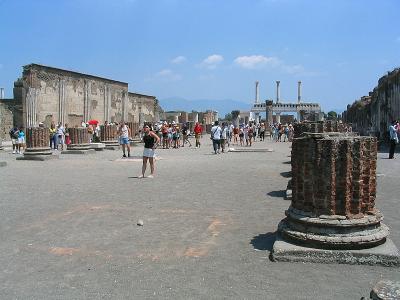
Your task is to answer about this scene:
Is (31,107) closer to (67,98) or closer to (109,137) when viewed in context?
(67,98)

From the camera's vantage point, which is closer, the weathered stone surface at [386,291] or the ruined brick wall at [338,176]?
the weathered stone surface at [386,291]

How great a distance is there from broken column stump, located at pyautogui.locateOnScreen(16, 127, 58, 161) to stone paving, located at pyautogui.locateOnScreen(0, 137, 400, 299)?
7256 mm

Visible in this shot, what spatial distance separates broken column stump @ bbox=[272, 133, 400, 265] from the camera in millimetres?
4816

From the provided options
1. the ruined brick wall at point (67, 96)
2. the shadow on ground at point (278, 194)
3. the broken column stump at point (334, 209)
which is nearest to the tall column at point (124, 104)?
the ruined brick wall at point (67, 96)

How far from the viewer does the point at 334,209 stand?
505 centimetres

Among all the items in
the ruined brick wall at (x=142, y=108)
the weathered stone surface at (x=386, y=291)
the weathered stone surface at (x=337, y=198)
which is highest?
the ruined brick wall at (x=142, y=108)

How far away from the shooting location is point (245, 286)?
160 inches

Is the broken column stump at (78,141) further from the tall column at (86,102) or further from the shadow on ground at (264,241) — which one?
the shadow on ground at (264,241)

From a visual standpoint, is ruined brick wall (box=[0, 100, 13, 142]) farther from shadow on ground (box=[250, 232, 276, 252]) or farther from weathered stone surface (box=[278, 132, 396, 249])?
weathered stone surface (box=[278, 132, 396, 249])

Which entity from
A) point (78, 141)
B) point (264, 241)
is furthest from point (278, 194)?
point (78, 141)

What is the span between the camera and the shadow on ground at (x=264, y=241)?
207 inches

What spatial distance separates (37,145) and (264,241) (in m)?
13.9

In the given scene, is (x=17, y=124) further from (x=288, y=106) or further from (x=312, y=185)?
(x=288, y=106)

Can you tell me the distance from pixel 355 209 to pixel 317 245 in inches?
23.3
